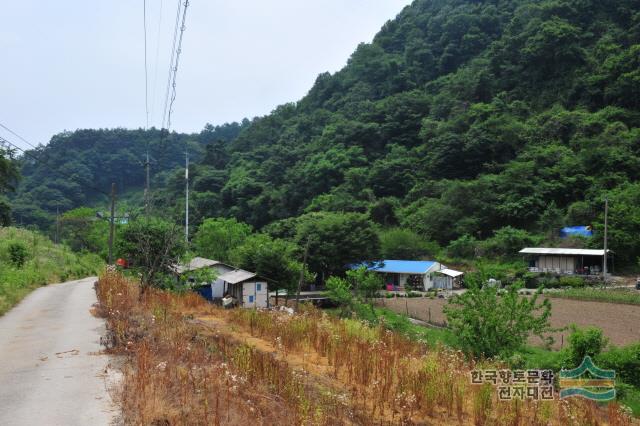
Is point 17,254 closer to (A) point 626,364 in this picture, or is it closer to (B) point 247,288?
(B) point 247,288

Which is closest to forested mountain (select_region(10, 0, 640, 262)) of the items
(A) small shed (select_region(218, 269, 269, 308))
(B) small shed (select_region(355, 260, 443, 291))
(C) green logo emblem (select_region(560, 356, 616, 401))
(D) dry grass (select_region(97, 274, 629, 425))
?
(B) small shed (select_region(355, 260, 443, 291))

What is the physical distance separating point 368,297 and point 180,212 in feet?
52.4

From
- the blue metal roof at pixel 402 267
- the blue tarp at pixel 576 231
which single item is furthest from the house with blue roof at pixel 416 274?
the blue tarp at pixel 576 231

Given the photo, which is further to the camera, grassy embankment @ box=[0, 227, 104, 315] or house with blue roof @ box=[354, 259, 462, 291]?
house with blue roof @ box=[354, 259, 462, 291]

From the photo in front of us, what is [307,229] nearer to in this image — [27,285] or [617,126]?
[27,285]

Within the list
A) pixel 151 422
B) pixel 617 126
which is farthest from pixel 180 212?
pixel 617 126

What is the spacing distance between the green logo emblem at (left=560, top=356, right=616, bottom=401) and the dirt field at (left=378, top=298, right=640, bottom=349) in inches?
366

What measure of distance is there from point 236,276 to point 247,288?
1.08m

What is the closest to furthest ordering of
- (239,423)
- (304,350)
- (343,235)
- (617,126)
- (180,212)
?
(239,423), (304,350), (180,212), (343,235), (617,126)

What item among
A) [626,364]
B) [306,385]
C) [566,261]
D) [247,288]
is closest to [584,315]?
[626,364]

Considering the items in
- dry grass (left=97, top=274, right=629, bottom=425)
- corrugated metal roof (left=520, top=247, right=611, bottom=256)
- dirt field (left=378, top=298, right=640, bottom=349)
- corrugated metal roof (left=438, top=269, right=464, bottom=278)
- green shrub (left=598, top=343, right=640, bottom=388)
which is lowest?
dirt field (left=378, top=298, right=640, bottom=349)

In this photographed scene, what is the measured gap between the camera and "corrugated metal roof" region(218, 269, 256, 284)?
28081 mm

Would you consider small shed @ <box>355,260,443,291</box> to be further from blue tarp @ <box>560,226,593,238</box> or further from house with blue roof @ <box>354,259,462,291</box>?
blue tarp @ <box>560,226,593,238</box>

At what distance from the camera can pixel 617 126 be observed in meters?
50.8
